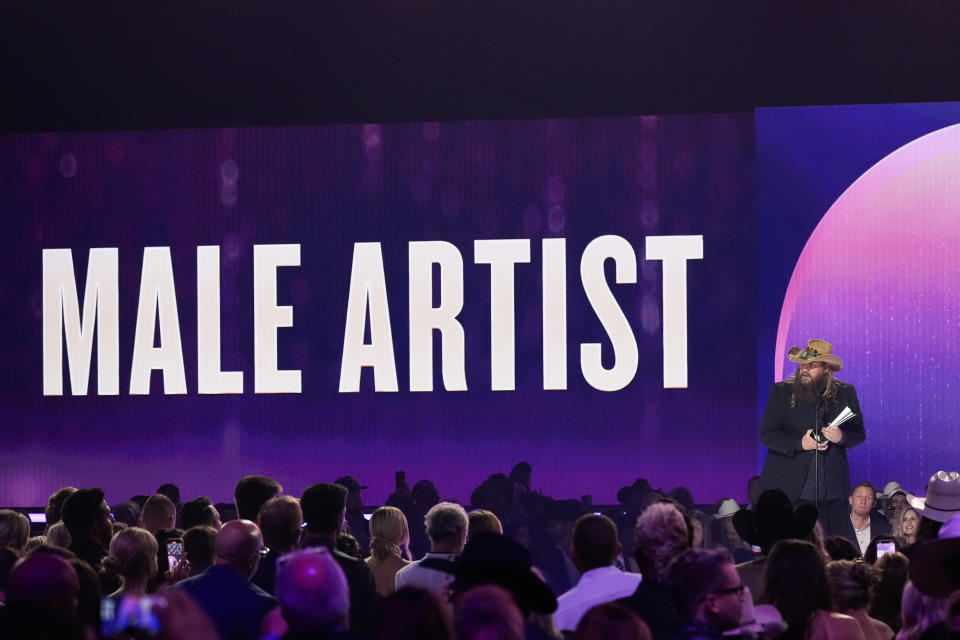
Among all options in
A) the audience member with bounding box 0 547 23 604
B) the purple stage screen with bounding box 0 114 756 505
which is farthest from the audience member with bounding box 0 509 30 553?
the purple stage screen with bounding box 0 114 756 505

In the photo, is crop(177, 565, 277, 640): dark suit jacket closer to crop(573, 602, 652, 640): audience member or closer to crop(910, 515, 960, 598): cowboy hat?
crop(573, 602, 652, 640): audience member

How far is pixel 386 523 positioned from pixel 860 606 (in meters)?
1.87

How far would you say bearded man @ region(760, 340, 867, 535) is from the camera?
25.7ft

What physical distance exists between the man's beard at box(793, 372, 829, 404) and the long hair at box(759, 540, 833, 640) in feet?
15.4

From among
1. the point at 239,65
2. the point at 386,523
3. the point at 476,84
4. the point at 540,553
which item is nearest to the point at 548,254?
the point at 476,84

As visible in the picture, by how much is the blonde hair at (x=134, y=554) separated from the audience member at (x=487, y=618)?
7.04 feet

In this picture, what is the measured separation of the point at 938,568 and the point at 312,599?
1.45 metres

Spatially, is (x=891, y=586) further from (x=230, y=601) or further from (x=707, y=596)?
(x=230, y=601)

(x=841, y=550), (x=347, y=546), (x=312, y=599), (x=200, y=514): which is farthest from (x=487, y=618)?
(x=200, y=514)

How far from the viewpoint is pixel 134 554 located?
4.23 meters

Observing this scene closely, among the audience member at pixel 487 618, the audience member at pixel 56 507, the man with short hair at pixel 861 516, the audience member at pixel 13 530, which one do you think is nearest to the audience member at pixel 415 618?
the audience member at pixel 487 618

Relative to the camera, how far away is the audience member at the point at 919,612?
321 cm

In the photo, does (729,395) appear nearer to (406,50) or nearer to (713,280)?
(713,280)

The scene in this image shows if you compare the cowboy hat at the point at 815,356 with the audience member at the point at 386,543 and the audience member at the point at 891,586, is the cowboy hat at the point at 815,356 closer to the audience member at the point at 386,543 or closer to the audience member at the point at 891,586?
the audience member at the point at 386,543
